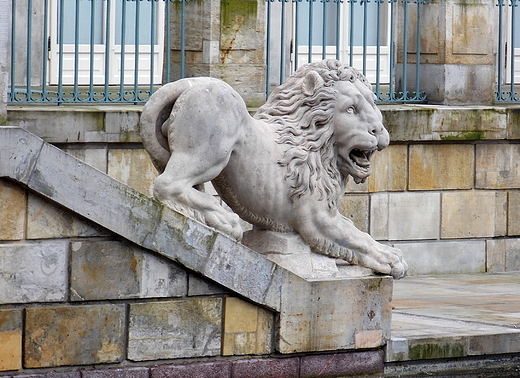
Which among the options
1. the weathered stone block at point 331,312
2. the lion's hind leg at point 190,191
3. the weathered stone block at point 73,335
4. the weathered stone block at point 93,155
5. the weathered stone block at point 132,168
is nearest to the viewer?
the weathered stone block at point 73,335

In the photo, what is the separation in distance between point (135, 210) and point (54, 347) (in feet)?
2.63

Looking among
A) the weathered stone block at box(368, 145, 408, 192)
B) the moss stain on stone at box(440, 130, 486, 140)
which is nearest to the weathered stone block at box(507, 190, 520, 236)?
the moss stain on stone at box(440, 130, 486, 140)

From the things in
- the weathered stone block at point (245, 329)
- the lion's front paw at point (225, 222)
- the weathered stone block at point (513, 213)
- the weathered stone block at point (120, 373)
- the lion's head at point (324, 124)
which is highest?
the lion's head at point (324, 124)

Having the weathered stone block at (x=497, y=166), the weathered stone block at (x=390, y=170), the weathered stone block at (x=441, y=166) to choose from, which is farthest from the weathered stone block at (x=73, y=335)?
the weathered stone block at (x=497, y=166)

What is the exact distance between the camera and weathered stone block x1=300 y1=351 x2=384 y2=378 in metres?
7.80

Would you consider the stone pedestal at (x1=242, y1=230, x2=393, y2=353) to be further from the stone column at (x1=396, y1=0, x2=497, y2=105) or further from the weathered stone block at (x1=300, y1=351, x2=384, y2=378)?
the stone column at (x1=396, y1=0, x2=497, y2=105)

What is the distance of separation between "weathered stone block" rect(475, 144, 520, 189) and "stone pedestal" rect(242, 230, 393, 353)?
4.31m

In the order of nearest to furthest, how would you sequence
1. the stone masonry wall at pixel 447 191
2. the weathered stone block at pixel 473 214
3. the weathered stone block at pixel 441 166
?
the stone masonry wall at pixel 447 191
the weathered stone block at pixel 441 166
the weathered stone block at pixel 473 214

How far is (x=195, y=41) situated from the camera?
11.2 meters

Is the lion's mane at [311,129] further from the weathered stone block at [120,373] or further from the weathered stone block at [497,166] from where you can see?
the weathered stone block at [497,166]

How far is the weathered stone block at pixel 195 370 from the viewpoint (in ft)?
24.2

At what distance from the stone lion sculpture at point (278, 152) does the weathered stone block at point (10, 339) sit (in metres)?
1.02

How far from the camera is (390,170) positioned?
11.7 meters

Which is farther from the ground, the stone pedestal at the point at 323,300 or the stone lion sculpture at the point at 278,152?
the stone lion sculpture at the point at 278,152
